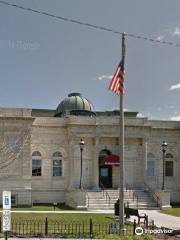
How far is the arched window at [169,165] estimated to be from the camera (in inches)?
1881

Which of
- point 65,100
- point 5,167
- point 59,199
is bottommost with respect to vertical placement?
point 59,199

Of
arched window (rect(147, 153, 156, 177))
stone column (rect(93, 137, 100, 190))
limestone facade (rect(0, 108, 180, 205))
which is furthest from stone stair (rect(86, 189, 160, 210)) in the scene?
arched window (rect(147, 153, 156, 177))

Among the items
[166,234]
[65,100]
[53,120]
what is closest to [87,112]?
[65,100]

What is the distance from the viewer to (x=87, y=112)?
164ft

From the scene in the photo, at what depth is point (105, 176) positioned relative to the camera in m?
46.3

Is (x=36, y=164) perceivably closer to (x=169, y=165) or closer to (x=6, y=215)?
(x=169, y=165)

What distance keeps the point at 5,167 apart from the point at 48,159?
4.71m

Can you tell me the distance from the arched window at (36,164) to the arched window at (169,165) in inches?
483

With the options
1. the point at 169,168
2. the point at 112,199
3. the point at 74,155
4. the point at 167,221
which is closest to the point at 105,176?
the point at 74,155

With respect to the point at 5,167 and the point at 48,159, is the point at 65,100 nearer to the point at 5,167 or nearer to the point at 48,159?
the point at 48,159

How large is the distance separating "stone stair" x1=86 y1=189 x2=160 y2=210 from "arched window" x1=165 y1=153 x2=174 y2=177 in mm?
5204

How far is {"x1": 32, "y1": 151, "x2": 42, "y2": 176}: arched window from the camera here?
4403 centimetres

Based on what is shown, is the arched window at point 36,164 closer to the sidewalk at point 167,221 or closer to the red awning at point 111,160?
the red awning at point 111,160

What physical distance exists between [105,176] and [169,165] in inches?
254
